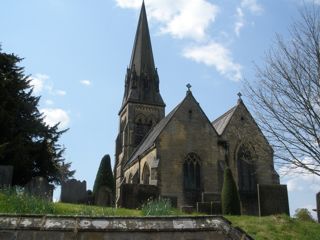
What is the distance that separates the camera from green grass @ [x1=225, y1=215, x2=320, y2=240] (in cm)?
1059

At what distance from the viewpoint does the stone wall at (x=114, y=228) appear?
4.04 meters

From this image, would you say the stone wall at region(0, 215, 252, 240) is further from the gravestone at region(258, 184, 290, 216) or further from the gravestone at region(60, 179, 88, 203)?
the gravestone at region(60, 179, 88, 203)

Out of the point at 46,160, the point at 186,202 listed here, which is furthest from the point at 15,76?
the point at 186,202

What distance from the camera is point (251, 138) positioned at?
11734 millimetres

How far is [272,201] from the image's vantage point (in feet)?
50.6

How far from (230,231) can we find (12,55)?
1978 cm

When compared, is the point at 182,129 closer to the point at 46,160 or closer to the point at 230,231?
the point at 46,160

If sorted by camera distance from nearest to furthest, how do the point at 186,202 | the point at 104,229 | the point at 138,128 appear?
the point at 104,229, the point at 186,202, the point at 138,128

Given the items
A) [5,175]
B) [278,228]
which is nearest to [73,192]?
[5,175]

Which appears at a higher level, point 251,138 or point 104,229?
point 251,138

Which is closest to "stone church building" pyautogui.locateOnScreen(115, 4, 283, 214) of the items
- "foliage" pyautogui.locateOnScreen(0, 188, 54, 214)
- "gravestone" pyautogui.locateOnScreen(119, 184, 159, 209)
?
"gravestone" pyautogui.locateOnScreen(119, 184, 159, 209)

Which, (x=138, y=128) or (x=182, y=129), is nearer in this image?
(x=182, y=129)

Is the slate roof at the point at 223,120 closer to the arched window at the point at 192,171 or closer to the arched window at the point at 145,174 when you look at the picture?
the arched window at the point at 192,171

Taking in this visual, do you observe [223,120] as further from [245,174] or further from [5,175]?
[5,175]
